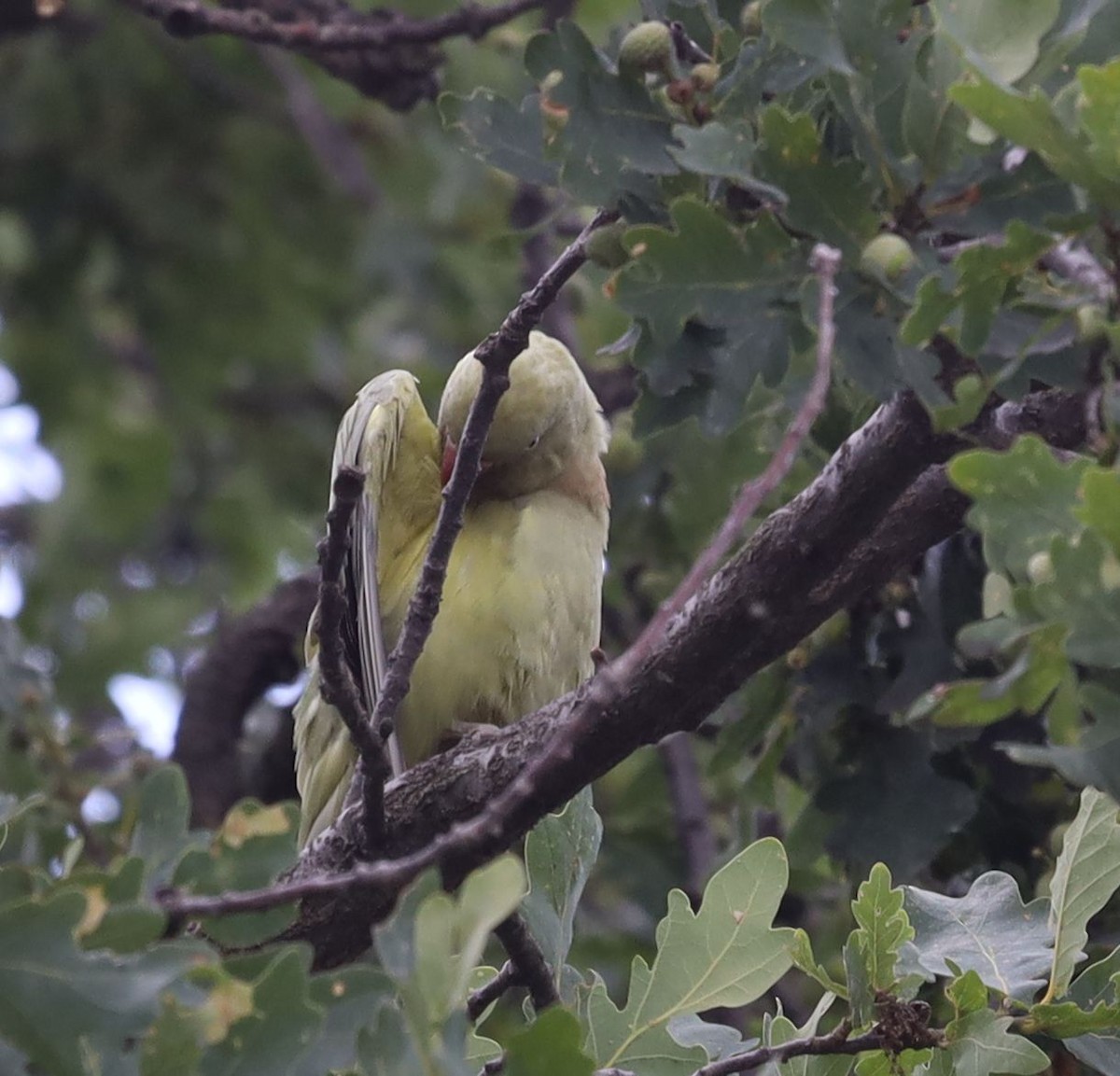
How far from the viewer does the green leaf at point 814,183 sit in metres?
1.95

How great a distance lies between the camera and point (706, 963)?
2223 mm

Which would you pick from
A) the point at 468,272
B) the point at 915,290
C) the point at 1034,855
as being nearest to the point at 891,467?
the point at 915,290

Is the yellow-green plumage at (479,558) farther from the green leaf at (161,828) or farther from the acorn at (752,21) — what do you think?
the green leaf at (161,828)

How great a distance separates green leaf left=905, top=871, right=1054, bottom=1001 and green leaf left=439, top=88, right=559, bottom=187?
3.85ft

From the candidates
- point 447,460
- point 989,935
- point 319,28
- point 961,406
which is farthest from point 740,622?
point 319,28

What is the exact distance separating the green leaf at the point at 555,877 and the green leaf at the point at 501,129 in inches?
36.9

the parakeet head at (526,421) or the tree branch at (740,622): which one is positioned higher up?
the tree branch at (740,622)

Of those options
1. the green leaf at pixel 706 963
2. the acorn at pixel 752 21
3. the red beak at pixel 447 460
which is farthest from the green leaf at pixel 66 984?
the red beak at pixel 447 460

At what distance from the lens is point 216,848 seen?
1.98 meters

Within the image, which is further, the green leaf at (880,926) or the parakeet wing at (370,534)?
the parakeet wing at (370,534)

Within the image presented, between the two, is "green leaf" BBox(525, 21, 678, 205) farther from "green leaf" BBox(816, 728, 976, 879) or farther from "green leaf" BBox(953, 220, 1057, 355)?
"green leaf" BBox(816, 728, 976, 879)

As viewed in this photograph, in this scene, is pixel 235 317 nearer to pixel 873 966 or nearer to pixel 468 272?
pixel 468 272

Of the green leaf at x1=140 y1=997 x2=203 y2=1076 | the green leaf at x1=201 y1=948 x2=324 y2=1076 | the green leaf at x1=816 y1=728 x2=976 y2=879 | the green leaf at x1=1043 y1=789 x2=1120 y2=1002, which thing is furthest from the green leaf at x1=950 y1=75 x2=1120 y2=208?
the green leaf at x1=816 y1=728 x2=976 y2=879

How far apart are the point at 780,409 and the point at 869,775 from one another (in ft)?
2.68
